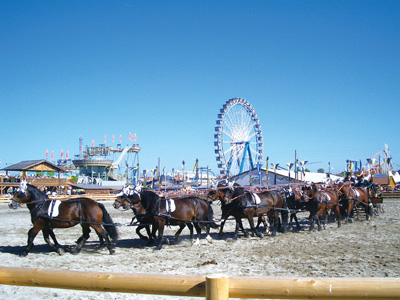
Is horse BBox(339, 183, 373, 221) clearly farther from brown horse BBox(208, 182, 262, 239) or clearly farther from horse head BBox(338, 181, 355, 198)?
brown horse BBox(208, 182, 262, 239)

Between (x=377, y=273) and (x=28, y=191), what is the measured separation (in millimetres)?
10402

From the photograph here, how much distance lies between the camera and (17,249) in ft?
40.5

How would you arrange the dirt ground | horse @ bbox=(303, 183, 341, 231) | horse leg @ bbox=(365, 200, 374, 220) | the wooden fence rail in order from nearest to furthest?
the wooden fence rail
the dirt ground
horse @ bbox=(303, 183, 341, 231)
horse leg @ bbox=(365, 200, 374, 220)

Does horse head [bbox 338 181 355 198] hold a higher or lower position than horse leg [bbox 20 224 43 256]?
higher

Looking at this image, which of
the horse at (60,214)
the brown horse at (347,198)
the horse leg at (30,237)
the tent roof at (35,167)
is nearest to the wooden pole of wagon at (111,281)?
the horse at (60,214)

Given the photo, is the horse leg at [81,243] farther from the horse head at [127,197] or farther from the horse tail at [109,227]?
the horse head at [127,197]

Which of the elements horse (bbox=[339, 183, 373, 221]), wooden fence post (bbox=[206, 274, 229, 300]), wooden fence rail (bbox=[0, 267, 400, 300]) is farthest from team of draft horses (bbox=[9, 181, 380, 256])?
wooden fence post (bbox=[206, 274, 229, 300])

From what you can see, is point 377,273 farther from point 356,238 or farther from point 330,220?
point 330,220

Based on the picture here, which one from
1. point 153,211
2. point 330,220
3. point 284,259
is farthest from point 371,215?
point 153,211

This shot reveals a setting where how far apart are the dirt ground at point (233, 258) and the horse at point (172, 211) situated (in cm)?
77

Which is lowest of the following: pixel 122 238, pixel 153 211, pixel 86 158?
pixel 122 238

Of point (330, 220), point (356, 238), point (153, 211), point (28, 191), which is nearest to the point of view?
point (28, 191)

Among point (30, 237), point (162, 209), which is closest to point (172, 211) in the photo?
point (162, 209)

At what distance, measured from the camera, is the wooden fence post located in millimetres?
2854
